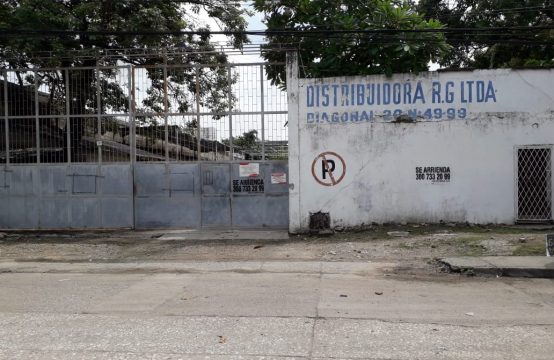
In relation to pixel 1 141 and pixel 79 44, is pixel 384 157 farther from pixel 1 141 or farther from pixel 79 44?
pixel 1 141

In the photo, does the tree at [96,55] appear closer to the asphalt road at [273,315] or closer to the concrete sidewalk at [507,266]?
the asphalt road at [273,315]

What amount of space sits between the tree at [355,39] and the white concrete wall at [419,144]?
2.00 feet

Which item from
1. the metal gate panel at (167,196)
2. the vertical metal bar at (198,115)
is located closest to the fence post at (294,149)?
the vertical metal bar at (198,115)

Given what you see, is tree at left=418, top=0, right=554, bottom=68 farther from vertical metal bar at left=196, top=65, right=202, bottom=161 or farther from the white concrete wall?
vertical metal bar at left=196, top=65, right=202, bottom=161

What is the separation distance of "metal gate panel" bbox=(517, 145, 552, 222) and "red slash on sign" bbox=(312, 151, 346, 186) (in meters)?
4.50

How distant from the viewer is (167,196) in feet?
45.1

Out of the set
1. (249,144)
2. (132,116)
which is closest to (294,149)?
(249,144)

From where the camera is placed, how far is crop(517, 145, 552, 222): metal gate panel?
12514 mm

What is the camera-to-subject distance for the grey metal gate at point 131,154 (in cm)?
1347

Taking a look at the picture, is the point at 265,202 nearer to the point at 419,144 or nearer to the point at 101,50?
the point at 419,144

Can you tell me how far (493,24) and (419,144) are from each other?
1135cm

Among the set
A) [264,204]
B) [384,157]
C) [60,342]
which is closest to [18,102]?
[264,204]

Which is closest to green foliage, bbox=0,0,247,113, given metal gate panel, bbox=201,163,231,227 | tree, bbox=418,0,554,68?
metal gate panel, bbox=201,163,231,227

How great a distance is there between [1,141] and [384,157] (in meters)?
11.0
